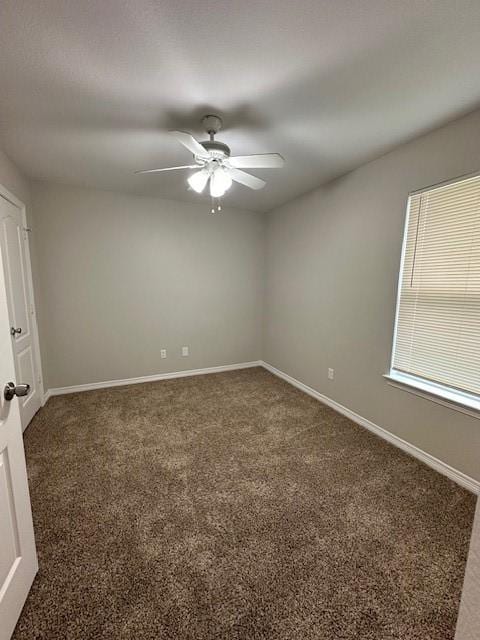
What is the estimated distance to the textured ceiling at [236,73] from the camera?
1.10 metres

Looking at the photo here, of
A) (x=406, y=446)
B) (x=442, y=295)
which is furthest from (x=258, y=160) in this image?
(x=406, y=446)

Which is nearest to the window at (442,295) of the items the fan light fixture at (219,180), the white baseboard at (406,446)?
the white baseboard at (406,446)

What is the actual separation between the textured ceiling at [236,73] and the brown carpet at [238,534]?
2429mm

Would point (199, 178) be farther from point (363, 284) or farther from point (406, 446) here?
point (406, 446)

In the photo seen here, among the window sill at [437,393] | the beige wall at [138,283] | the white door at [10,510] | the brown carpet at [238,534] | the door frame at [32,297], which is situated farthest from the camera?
the beige wall at [138,283]

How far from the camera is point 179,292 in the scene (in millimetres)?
3742

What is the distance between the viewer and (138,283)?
138 inches

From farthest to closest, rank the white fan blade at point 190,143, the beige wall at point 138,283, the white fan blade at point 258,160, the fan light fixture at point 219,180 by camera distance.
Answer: the beige wall at point 138,283 < the fan light fixture at point 219,180 < the white fan blade at point 258,160 < the white fan blade at point 190,143

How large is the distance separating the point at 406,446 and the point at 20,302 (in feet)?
12.0

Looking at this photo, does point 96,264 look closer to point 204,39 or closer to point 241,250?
point 241,250

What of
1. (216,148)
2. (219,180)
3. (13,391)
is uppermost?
(216,148)

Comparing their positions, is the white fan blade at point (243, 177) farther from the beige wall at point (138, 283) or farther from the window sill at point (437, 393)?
the window sill at point (437, 393)

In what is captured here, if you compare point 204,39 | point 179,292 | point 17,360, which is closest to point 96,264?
point 179,292

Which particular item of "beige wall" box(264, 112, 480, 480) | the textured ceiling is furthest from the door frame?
"beige wall" box(264, 112, 480, 480)
